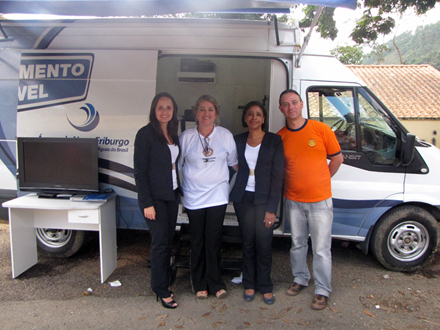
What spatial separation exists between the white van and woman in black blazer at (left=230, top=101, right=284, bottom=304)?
72cm

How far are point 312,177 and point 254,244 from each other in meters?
0.83

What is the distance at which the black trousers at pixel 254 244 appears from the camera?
292cm

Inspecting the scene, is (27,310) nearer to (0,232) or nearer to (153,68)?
(0,232)

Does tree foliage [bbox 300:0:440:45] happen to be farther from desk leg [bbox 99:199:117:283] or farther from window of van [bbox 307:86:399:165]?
desk leg [bbox 99:199:117:283]

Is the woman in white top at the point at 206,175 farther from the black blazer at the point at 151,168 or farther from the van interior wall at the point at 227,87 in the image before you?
the van interior wall at the point at 227,87

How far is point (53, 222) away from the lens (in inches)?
145

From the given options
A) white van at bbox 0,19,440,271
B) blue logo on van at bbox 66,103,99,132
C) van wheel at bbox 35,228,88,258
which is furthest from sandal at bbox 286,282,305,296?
blue logo on van at bbox 66,103,99,132

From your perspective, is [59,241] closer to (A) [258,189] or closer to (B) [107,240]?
(B) [107,240]

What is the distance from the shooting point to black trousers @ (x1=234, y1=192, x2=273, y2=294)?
9.58ft

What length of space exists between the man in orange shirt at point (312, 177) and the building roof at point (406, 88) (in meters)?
14.9

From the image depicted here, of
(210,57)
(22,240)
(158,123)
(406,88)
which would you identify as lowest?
(22,240)

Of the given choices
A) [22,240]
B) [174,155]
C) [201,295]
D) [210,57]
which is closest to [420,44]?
[210,57]

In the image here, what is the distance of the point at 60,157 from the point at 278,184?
2359mm

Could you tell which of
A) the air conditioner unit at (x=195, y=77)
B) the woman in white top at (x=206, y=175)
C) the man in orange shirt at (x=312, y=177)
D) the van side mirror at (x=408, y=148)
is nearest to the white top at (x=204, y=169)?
the woman in white top at (x=206, y=175)
